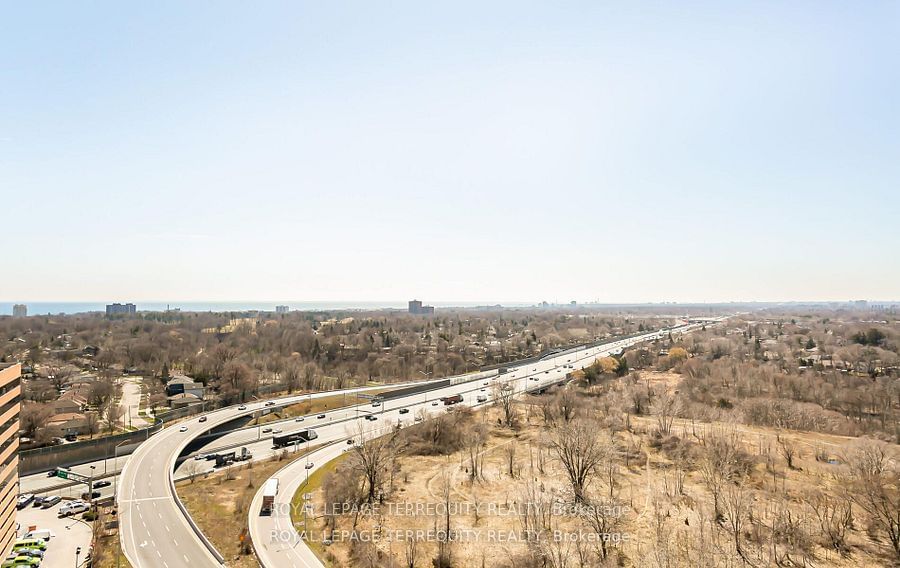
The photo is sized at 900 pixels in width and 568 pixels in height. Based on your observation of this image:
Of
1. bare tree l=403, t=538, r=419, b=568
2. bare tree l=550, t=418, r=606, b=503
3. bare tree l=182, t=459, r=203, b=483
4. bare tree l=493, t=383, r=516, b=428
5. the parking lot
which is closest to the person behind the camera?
bare tree l=403, t=538, r=419, b=568

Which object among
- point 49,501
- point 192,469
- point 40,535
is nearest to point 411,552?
point 40,535

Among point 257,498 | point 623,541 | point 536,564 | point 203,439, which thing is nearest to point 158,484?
point 257,498

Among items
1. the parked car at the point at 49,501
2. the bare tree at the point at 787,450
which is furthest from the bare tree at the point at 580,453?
the parked car at the point at 49,501

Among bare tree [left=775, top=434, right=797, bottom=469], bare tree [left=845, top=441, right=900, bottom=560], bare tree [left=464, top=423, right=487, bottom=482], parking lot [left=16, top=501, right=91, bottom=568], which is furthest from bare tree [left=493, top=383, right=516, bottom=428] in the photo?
parking lot [left=16, top=501, right=91, bottom=568]

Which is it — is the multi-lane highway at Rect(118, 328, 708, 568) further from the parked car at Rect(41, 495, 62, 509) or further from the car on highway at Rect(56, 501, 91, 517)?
the parked car at Rect(41, 495, 62, 509)

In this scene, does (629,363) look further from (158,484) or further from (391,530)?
(158,484)

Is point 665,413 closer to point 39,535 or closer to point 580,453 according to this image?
point 580,453

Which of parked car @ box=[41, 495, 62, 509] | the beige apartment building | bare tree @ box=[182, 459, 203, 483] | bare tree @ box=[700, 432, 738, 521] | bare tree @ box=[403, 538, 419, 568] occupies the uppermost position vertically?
the beige apartment building
